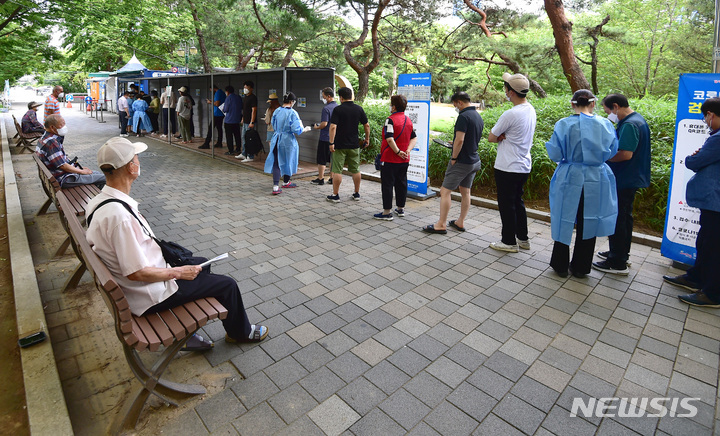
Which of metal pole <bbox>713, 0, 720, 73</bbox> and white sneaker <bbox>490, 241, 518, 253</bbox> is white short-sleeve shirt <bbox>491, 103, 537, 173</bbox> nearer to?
white sneaker <bbox>490, 241, 518, 253</bbox>

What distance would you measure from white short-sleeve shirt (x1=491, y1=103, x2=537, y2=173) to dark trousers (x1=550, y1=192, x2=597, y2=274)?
2.95 feet

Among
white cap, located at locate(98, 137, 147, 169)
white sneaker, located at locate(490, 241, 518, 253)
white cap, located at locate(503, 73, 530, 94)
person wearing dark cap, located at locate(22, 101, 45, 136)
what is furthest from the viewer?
person wearing dark cap, located at locate(22, 101, 45, 136)

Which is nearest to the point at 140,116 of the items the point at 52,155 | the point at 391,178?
the point at 52,155

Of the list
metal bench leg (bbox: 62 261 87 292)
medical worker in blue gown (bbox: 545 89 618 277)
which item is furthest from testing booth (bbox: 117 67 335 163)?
medical worker in blue gown (bbox: 545 89 618 277)

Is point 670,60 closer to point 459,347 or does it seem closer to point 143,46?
point 459,347

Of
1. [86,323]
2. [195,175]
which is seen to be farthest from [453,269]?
[195,175]

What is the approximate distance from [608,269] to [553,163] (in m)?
2.77

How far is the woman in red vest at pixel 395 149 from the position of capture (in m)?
5.93

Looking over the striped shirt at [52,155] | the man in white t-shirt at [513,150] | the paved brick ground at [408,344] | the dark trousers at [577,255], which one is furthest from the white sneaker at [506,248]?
the striped shirt at [52,155]

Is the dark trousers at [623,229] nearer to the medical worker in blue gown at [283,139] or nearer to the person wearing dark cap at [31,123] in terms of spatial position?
the medical worker in blue gown at [283,139]

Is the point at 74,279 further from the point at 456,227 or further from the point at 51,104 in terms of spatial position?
the point at 51,104

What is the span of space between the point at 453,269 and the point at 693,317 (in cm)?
208

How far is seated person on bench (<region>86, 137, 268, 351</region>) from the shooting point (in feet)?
7.59

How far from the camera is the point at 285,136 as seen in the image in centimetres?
762
